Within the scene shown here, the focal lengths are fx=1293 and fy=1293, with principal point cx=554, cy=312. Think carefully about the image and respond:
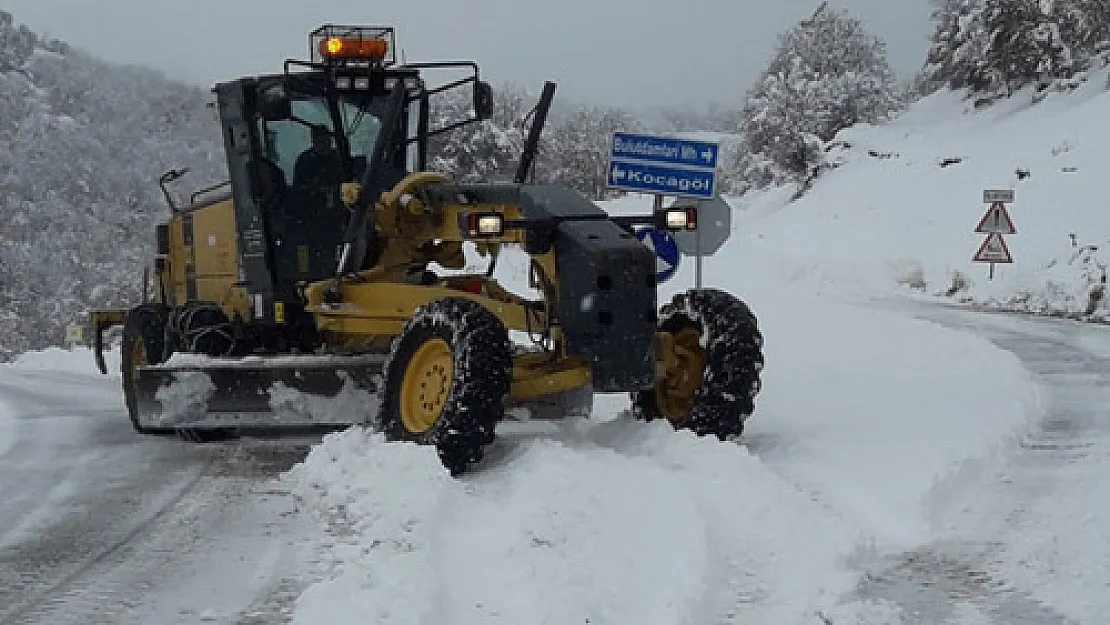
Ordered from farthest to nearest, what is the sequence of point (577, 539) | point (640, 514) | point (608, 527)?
1. point (640, 514)
2. point (608, 527)
3. point (577, 539)

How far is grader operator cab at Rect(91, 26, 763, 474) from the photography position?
23.0 ft

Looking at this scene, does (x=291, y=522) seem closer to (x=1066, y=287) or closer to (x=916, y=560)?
(x=916, y=560)

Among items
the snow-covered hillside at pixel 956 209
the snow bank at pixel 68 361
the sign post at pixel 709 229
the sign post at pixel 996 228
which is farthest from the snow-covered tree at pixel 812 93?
the sign post at pixel 709 229

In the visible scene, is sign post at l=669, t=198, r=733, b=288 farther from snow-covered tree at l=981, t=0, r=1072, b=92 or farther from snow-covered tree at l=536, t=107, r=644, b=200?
snow-covered tree at l=536, t=107, r=644, b=200

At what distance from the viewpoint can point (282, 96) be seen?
9.12m

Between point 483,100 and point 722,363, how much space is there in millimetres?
2494

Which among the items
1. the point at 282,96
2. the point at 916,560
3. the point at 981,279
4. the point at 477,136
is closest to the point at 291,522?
the point at 916,560

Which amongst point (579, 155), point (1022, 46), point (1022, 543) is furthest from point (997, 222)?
point (579, 155)

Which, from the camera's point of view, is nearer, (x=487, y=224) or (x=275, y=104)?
(x=487, y=224)

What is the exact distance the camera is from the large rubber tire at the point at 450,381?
21.8 feet

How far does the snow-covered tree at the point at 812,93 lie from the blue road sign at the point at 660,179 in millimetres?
42439

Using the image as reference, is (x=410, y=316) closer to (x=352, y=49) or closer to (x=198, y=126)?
(x=352, y=49)

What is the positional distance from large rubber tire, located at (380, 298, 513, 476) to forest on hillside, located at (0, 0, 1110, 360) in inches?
857

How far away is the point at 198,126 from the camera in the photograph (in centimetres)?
4034
